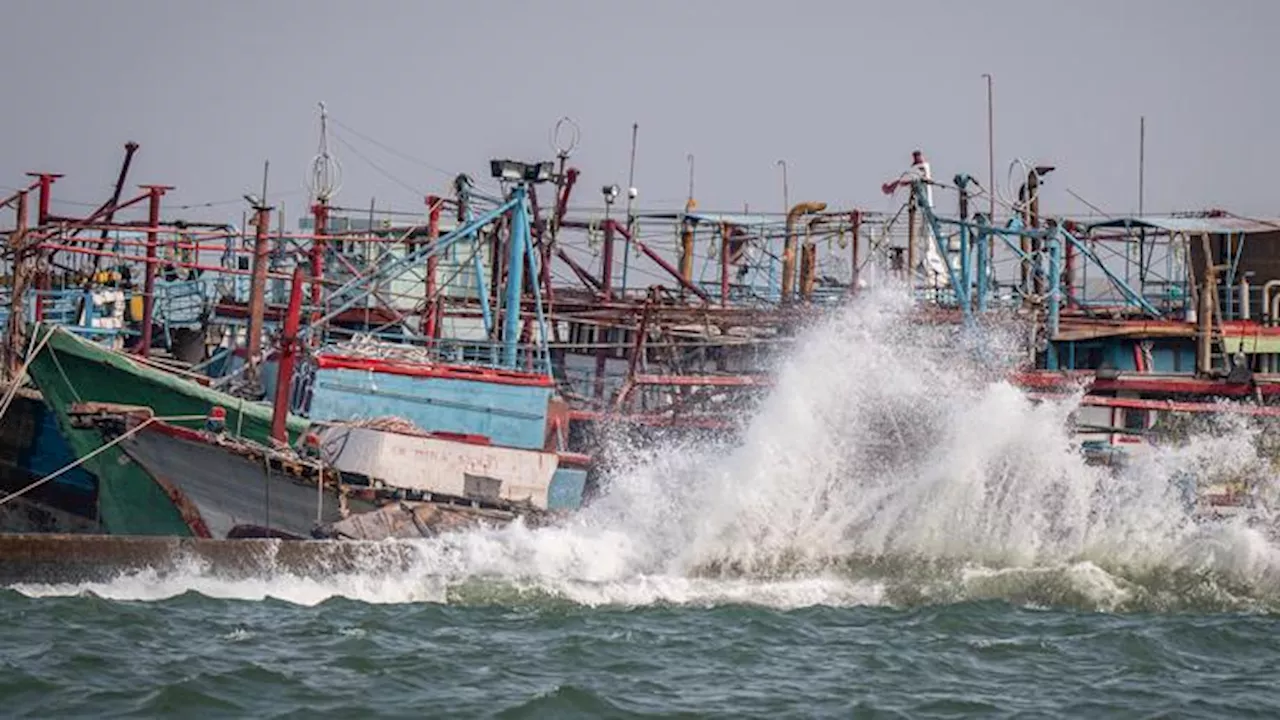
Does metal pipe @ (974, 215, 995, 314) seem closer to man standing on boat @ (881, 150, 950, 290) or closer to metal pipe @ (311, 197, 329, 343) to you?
man standing on boat @ (881, 150, 950, 290)

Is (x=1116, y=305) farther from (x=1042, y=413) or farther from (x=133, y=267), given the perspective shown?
(x=133, y=267)

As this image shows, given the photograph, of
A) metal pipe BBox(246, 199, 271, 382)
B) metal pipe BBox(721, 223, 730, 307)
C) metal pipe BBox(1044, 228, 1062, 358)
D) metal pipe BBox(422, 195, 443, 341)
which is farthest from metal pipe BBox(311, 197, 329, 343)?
metal pipe BBox(1044, 228, 1062, 358)

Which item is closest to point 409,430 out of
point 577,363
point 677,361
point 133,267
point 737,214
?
point 677,361

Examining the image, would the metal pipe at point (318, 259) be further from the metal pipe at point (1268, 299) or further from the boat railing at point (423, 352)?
the metal pipe at point (1268, 299)

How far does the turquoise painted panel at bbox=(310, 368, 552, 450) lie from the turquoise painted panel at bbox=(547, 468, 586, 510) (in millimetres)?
787

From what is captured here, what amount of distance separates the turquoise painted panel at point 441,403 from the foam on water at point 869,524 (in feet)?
5.28

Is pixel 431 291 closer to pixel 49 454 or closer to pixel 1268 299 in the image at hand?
pixel 49 454

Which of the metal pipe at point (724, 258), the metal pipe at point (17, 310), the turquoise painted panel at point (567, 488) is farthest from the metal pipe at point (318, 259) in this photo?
the metal pipe at point (724, 258)

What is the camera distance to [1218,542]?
2033cm

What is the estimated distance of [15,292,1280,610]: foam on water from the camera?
1873 centimetres

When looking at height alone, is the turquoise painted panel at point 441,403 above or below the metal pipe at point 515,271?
below

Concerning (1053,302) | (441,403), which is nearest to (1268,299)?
(1053,302)

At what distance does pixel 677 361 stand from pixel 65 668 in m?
15.3

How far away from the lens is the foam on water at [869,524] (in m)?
18.7
